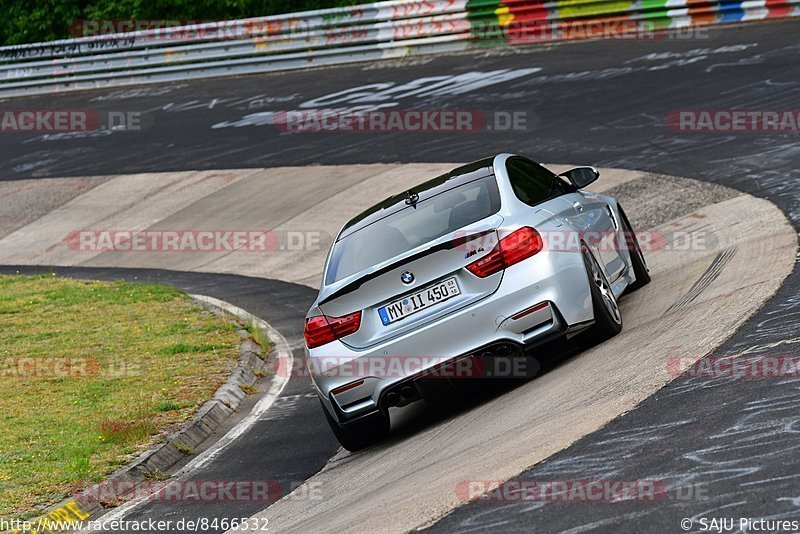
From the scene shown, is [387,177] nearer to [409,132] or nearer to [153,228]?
[409,132]

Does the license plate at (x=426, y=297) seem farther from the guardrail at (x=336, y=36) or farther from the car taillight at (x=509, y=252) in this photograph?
the guardrail at (x=336, y=36)

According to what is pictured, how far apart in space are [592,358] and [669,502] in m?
2.95

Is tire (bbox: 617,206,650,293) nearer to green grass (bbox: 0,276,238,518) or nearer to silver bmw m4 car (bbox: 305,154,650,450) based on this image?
silver bmw m4 car (bbox: 305,154,650,450)

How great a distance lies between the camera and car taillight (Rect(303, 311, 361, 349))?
8.05 meters

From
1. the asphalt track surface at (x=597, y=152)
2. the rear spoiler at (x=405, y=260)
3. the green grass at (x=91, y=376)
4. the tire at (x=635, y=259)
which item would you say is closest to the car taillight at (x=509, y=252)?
the rear spoiler at (x=405, y=260)

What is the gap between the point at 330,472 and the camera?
799cm

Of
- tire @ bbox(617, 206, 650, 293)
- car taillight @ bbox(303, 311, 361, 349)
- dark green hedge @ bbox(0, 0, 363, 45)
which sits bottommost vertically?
tire @ bbox(617, 206, 650, 293)

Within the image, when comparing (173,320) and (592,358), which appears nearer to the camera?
(592,358)

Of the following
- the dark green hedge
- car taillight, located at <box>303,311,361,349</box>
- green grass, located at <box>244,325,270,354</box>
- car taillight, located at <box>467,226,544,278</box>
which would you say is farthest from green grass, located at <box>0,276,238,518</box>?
the dark green hedge

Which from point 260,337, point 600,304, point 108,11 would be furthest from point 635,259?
point 108,11

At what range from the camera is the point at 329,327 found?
812 centimetres

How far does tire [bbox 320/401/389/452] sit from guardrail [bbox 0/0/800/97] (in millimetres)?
15498

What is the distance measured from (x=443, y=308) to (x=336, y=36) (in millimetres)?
20474

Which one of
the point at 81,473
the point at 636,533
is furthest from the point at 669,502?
the point at 81,473
